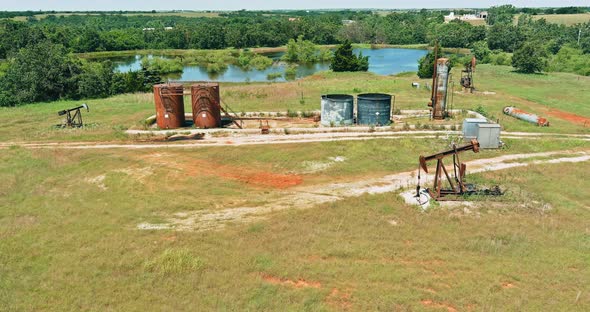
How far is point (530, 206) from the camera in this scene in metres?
17.0

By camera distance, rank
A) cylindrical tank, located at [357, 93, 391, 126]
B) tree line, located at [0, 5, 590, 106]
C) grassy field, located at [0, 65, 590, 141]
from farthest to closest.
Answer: tree line, located at [0, 5, 590, 106]
grassy field, located at [0, 65, 590, 141]
cylindrical tank, located at [357, 93, 391, 126]

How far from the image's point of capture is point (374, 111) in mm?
30250

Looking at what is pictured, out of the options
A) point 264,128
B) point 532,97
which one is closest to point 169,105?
point 264,128

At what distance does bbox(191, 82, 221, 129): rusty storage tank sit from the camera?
30.5 meters

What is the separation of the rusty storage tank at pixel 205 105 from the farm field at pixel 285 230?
17.7 ft

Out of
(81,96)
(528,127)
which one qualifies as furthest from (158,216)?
(81,96)

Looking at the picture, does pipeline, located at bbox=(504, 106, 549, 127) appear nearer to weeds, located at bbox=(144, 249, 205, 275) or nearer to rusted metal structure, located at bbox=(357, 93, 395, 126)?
rusted metal structure, located at bbox=(357, 93, 395, 126)

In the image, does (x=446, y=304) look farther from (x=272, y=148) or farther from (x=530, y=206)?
(x=272, y=148)

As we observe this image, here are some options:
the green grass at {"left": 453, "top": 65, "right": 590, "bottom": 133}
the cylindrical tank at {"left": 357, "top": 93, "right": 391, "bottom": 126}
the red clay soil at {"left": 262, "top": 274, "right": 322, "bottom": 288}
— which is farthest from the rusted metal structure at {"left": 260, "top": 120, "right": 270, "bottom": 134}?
the red clay soil at {"left": 262, "top": 274, "right": 322, "bottom": 288}

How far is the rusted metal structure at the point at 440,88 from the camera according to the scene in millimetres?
31859

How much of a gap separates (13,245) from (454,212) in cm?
1534

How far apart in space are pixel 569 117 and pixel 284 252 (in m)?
31.1

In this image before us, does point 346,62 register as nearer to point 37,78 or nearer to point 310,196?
point 37,78

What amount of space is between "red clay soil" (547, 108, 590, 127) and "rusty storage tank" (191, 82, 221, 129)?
26.6 metres
